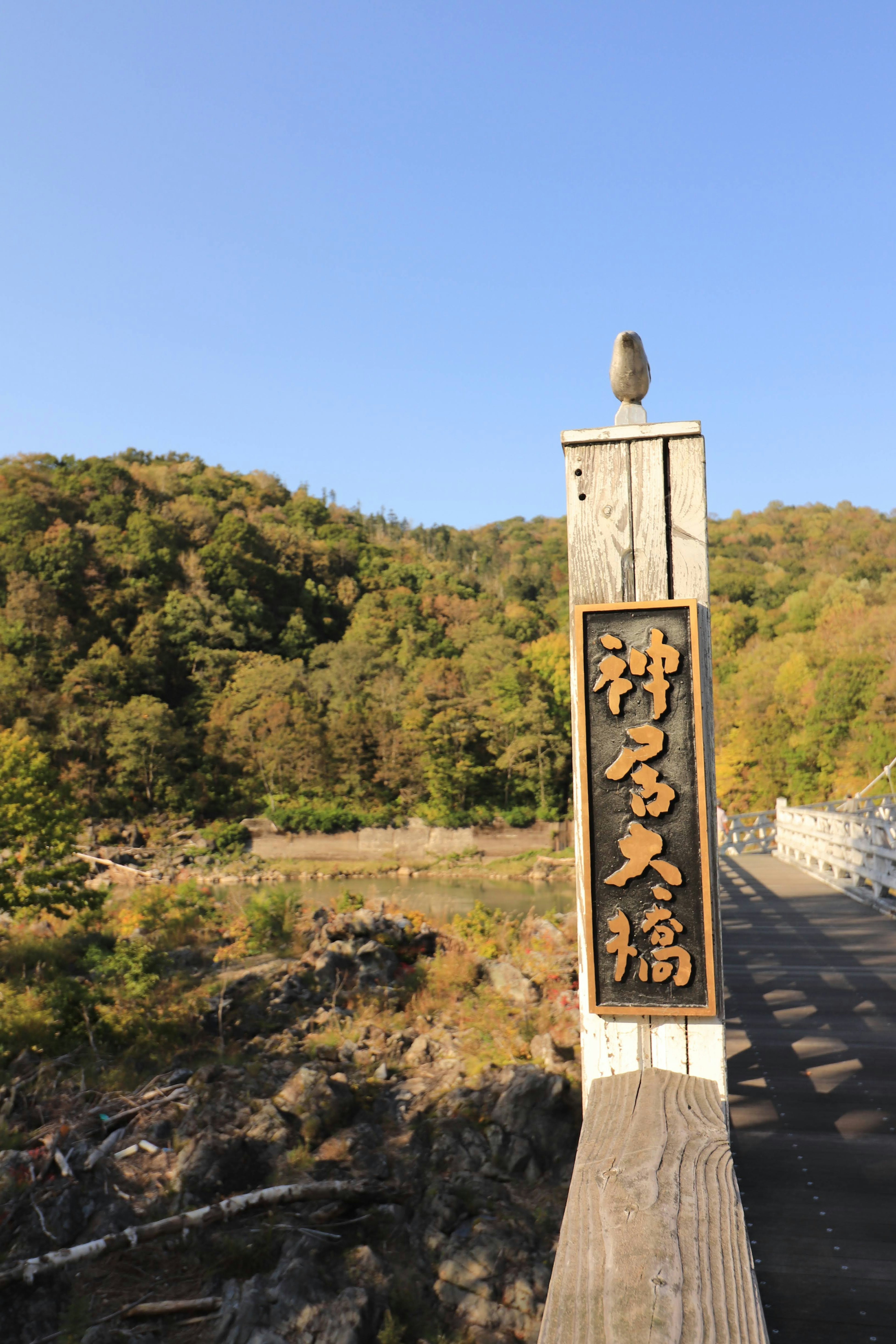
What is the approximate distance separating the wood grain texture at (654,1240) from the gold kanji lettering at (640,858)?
400 millimetres

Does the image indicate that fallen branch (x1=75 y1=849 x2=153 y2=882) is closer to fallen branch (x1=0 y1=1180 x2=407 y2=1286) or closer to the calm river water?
the calm river water

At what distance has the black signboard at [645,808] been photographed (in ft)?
5.72

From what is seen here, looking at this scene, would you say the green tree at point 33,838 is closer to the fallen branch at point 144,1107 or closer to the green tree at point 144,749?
the fallen branch at point 144,1107

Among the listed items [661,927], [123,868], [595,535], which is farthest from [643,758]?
[123,868]

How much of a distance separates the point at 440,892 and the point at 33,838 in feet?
51.3

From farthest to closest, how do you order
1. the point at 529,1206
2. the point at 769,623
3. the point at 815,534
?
the point at 815,534 → the point at 769,623 → the point at 529,1206

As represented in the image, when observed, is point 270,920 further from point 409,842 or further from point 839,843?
point 409,842

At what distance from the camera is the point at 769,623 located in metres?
42.1

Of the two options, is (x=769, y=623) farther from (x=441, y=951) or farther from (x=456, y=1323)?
(x=456, y=1323)

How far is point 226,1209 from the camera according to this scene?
19.6 feet

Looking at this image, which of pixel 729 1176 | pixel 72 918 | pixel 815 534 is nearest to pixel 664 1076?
pixel 729 1176

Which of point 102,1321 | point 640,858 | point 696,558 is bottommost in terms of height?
point 102,1321

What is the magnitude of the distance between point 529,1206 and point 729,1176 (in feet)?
16.8

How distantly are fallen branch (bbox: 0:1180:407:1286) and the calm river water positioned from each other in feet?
39.3
